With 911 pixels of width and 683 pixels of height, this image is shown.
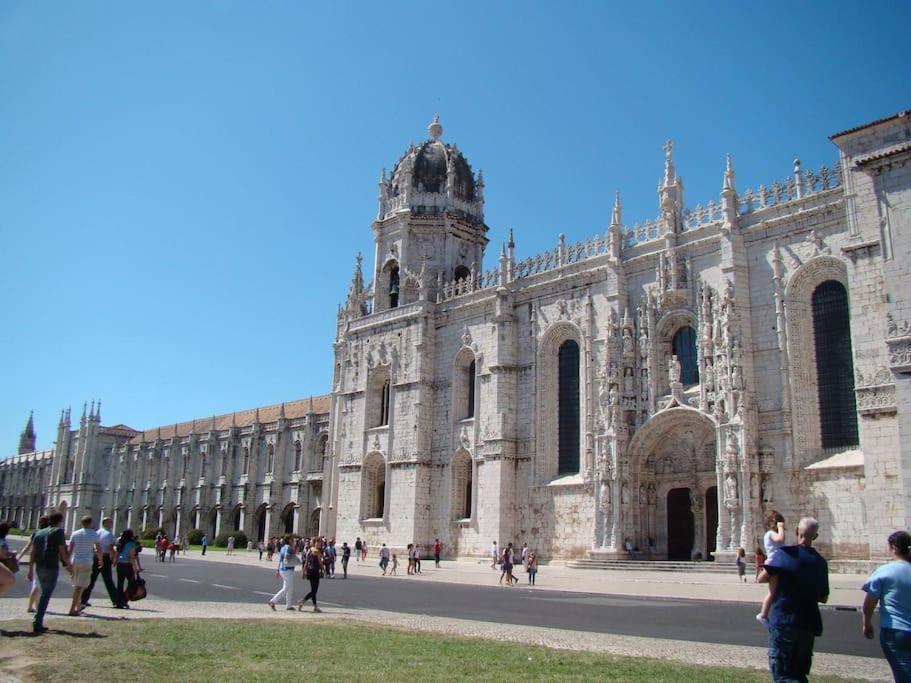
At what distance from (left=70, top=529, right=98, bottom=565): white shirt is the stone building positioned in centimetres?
2013

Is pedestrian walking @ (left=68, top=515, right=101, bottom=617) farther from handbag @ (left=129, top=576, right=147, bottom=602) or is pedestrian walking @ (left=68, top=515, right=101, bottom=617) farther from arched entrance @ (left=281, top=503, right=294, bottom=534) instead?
arched entrance @ (left=281, top=503, right=294, bottom=534)

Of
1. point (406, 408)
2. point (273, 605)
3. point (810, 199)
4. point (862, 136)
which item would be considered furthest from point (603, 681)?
point (406, 408)

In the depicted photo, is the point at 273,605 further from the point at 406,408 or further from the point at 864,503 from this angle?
the point at 406,408

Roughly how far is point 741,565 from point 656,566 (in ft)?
14.7

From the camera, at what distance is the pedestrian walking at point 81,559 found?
13758 millimetres

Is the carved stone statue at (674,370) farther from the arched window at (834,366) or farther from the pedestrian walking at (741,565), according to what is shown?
the pedestrian walking at (741,565)

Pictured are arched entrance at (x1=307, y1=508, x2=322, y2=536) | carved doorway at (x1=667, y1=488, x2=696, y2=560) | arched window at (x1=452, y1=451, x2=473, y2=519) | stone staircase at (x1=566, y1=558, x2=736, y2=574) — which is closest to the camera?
stone staircase at (x1=566, y1=558, x2=736, y2=574)

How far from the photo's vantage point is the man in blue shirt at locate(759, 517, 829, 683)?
6.39 meters

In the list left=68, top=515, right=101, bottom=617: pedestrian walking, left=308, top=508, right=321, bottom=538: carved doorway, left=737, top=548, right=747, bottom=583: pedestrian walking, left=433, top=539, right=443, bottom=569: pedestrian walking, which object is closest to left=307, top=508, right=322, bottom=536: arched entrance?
left=308, top=508, right=321, bottom=538: carved doorway

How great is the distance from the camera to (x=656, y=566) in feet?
99.7

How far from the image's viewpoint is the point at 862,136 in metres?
26.3

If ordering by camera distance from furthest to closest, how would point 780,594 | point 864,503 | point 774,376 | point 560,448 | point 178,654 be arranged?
point 560,448
point 774,376
point 864,503
point 178,654
point 780,594

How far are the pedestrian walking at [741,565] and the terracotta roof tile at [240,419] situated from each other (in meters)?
42.8

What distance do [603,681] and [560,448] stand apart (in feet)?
95.9
